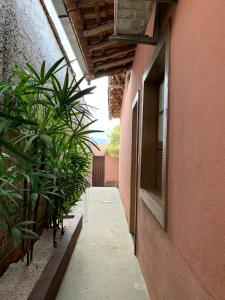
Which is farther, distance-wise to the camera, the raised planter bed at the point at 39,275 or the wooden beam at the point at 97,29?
the wooden beam at the point at 97,29

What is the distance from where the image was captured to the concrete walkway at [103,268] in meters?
2.48

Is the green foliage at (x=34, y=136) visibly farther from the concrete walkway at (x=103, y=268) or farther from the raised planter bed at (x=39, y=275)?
the concrete walkway at (x=103, y=268)

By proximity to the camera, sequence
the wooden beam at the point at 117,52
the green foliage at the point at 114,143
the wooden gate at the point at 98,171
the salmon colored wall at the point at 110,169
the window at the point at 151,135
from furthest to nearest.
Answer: the salmon colored wall at the point at 110,169
the wooden gate at the point at 98,171
the green foliage at the point at 114,143
the wooden beam at the point at 117,52
the window at the point at 151,135

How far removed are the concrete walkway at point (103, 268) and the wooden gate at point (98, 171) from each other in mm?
8901

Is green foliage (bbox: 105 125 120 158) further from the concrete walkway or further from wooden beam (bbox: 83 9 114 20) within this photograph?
wooden beam (bbox: 83 9 114 20)

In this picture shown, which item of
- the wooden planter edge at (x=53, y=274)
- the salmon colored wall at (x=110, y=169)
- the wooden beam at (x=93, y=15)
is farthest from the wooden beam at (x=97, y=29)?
the salmon colored wall at (x=110, y=169)

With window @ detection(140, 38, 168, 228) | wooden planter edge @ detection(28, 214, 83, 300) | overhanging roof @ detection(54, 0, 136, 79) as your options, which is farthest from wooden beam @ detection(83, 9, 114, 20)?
wooden planter edge @ detection(28, 214, 83, 300)

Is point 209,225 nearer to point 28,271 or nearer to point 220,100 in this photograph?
point 220,100

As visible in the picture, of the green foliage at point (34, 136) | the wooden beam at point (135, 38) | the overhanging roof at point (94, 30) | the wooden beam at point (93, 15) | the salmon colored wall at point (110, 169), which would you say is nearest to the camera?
the green foliage at point (34, 136)

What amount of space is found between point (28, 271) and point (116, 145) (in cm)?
1089

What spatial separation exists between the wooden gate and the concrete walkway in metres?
8.90

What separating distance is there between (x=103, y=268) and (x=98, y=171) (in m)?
11.0

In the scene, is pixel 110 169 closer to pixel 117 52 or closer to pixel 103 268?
pixel 117 52

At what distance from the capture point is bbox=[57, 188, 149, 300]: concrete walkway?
8.13 ft
